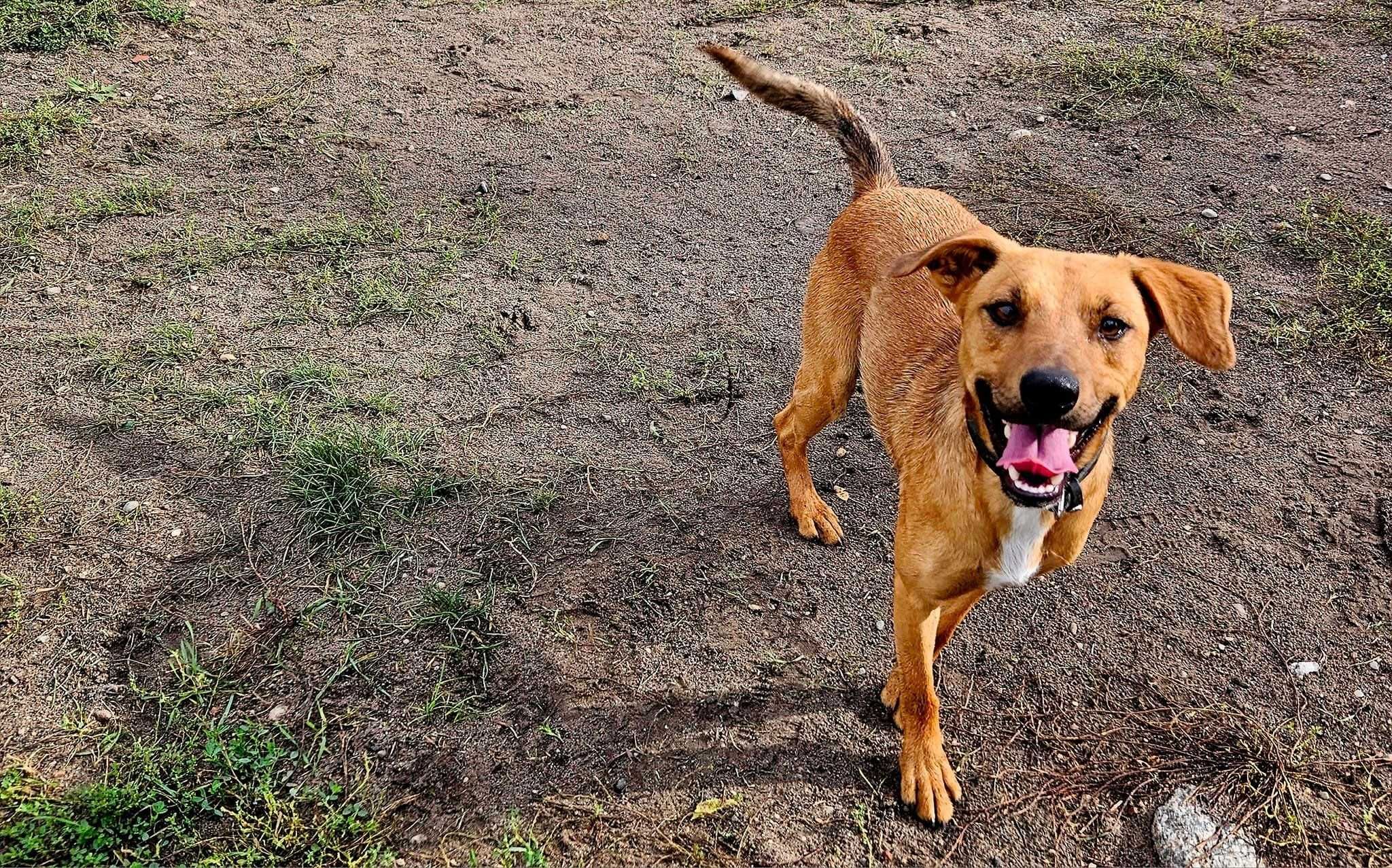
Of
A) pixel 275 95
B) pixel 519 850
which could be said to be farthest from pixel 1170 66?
pixel 519 850

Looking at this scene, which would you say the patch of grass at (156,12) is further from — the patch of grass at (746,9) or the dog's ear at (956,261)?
the dog's ear at (956,261)

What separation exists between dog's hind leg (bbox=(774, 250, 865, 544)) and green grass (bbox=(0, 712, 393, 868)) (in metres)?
1.96

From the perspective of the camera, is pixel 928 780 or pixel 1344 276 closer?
pixel 928 780

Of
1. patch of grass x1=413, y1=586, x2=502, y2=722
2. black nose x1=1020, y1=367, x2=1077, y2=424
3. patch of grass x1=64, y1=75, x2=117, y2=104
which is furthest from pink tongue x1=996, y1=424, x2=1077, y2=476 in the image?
patch of grass x1=64, y1=75, x2=117, y2=104

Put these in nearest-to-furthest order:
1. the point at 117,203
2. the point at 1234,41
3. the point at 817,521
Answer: the point at 817,521 → the point at 117,203 → the point at 1234,41

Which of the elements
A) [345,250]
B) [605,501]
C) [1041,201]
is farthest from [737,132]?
[605,501]

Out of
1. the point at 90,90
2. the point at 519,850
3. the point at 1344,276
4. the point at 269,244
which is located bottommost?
the point at 519,850

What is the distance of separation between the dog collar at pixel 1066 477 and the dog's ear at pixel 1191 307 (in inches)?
12.6

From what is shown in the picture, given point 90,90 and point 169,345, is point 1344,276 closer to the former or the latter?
point 169,345

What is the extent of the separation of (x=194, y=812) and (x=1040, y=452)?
2752 millimetres

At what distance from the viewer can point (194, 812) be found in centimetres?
280

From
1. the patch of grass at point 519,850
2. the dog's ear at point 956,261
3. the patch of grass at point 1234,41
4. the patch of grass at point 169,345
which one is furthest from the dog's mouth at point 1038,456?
the patch of grass at point 1234,41

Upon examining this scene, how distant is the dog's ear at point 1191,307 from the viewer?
2266mm

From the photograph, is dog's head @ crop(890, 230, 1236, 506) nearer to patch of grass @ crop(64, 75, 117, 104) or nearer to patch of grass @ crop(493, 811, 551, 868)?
patch of grass @ crop(493, 811, 551, 868)
